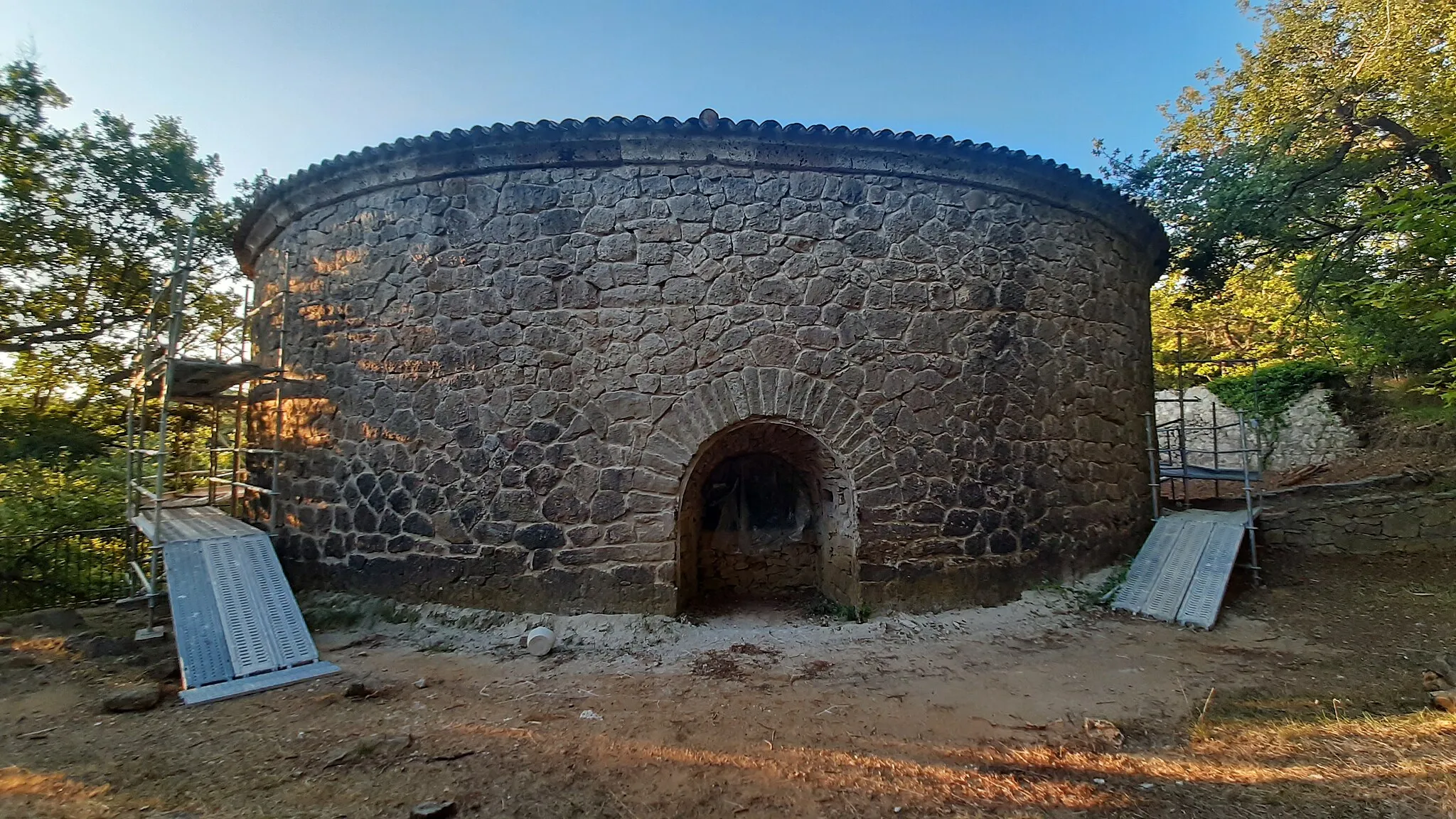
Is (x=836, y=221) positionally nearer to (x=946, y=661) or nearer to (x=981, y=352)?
(x=981, y=352)

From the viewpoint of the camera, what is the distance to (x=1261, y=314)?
16.7 meters

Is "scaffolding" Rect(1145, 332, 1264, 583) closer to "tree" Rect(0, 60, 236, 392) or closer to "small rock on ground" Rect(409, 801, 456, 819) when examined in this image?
"small rock on ground" Rect(409, 801, 456, 819)

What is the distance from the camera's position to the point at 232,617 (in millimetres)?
4824

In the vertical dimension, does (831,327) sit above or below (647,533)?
above

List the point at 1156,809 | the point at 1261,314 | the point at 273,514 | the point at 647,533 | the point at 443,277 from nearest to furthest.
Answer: the point at 1156,809 < the point at 647,533 < the point at 443,277 < the point at 273,514 < the point at 1261,314

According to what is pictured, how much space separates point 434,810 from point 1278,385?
1423 centimetres

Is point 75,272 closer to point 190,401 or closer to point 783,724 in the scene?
point 190,401

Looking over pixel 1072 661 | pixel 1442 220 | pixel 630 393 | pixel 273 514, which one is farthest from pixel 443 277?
pixel 1442 220

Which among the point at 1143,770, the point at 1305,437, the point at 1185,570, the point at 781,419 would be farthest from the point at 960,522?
the point at 1305,437

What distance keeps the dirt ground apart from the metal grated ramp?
0.32 m

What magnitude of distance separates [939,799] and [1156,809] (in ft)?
2.84

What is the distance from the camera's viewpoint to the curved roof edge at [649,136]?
5512 millimetres

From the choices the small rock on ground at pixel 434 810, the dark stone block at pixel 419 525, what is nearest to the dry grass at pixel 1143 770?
the small rock on ground at pixel 434 810

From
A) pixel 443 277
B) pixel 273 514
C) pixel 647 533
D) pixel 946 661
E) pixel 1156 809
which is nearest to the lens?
pixel 1156 809
